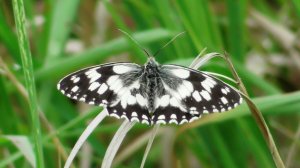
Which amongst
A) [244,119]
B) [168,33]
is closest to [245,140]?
[244,119]

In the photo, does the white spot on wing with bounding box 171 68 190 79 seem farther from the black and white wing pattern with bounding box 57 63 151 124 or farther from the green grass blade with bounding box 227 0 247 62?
the green grass blade with bounding box 227 0 247 62

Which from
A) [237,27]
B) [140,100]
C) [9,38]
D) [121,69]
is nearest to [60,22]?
[9,38]

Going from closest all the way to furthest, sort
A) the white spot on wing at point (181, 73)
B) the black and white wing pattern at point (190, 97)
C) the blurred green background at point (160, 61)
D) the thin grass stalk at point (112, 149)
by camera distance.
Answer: the thin grass stalk at point (112, 149) → the black and white wing pattern at point (190, 97) → the white spot on wing at point (181, 73) → the blurred green background at point (160, 61)

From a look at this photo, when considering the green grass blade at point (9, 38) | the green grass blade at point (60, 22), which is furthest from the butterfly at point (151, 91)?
the green grass blade at point (60, 22)

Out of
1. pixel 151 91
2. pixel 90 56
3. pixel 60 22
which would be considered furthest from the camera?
pixel 60 22

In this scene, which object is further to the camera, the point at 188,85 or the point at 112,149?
the point at 188,85

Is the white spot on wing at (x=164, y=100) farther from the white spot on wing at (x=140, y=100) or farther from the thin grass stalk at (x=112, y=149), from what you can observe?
the thin grass stalk at (x=112, y=149)

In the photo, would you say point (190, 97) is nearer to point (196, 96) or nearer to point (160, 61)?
point (196, 96)
